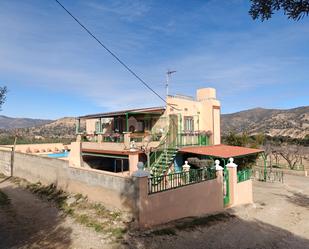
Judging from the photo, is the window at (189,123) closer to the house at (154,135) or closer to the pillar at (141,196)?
the house at (154,135)

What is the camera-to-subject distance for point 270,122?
11125 centimetres

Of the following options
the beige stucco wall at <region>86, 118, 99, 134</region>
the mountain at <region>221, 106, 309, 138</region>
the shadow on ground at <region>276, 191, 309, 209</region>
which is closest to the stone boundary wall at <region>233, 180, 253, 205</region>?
the shadow on ground at <region>276, 191, 309, 209</region>

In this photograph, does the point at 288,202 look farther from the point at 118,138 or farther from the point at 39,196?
the point at 39,196

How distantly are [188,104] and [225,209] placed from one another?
30.0 feet

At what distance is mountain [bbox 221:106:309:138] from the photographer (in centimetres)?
8969

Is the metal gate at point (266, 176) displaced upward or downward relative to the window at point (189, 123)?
downward

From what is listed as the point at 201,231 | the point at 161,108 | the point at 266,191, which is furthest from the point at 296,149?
the point at 201,231

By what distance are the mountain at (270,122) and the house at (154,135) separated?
54.8 metres

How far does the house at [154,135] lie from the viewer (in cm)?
1714

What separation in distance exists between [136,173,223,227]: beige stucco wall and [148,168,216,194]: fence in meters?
0.24

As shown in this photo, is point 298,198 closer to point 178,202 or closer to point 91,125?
point 178,202

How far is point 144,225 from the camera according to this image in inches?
401

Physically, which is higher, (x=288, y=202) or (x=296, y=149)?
(x=296, y=149)

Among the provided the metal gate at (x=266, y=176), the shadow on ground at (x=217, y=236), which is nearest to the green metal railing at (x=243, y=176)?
the shadow on ground at (x=217, y=236)
